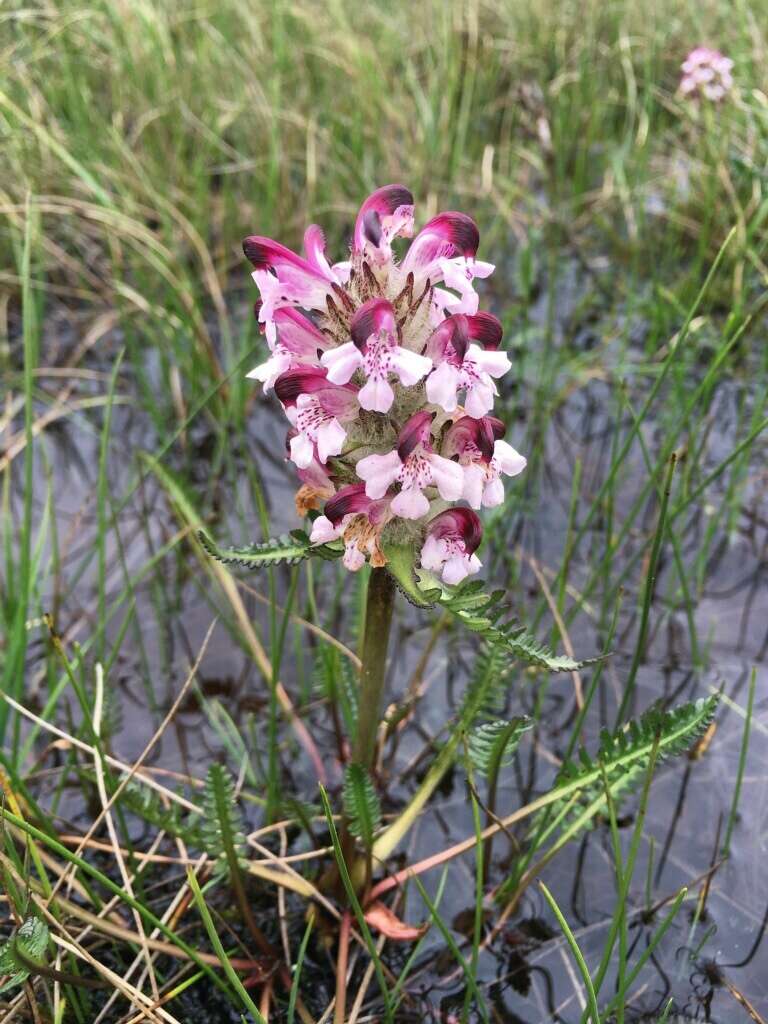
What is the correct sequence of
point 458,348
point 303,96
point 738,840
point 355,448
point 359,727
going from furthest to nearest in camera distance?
point 303,96 < point 738,840 < point 359,727 < point 355,448 < point 458,348

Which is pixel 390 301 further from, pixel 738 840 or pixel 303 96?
pixel 303 96

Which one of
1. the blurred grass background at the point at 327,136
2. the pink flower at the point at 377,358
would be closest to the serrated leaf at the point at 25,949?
the pink flower at the point at 377,358

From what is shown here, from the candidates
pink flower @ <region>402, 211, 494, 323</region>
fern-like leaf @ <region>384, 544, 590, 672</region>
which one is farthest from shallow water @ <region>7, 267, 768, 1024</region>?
pink flower @ <region>402, 211, 494, 323</region>

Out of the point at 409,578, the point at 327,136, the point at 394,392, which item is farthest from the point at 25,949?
the point at 327,136

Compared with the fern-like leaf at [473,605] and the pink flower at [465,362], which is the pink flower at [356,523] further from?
the pink flower at [465,362]

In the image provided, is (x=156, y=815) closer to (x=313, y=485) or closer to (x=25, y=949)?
(x=25, y=949)

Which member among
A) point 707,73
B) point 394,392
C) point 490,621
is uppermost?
point 707,73

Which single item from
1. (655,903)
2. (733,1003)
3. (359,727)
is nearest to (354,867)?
(359,727)
